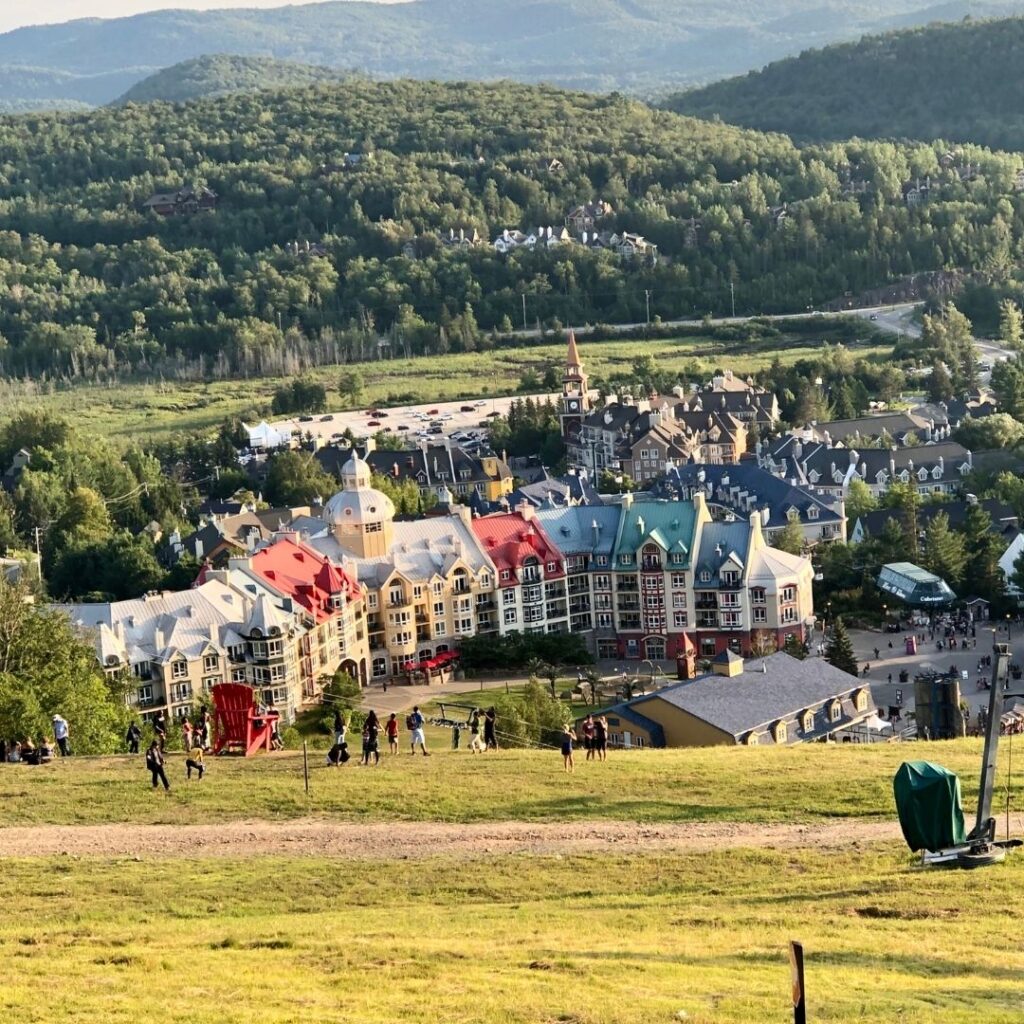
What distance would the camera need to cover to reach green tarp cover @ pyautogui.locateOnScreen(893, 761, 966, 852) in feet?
86.4

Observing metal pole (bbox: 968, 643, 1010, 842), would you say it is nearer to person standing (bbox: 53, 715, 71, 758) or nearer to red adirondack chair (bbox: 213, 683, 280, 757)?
red adirondack chair (bbox: 213, 683, 280, 757)

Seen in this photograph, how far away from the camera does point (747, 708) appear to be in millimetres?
51562

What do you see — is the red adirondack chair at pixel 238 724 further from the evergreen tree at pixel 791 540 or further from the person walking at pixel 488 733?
the evergreen tree at pixel 791 540

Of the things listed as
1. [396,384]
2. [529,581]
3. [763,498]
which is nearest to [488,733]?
[529,581]

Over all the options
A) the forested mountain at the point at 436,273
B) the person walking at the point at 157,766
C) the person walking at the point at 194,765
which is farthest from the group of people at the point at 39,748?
the forested mountain at the point at 436,273

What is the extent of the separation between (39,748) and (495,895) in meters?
12.9

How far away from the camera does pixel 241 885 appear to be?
90.0 ft

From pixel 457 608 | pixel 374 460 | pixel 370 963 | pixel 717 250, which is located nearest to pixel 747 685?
pixel 457 608

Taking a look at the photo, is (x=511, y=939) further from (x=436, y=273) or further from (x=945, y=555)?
(x=436, y=273)

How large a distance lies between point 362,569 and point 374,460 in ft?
119

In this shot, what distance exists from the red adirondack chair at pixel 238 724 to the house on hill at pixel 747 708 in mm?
14730

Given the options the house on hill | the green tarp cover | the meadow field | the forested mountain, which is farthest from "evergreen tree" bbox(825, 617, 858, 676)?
the forested mountain

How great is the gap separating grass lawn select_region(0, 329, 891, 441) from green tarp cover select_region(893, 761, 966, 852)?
105316mm

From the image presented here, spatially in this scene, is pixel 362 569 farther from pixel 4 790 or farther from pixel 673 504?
pixel 4 790
